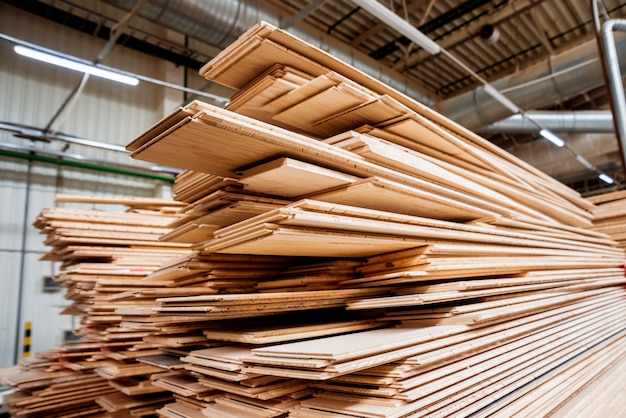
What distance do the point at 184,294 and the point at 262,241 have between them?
0.80 m

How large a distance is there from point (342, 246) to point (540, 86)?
6254 millimetres

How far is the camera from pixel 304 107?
176 centimetres

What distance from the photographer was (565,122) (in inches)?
289

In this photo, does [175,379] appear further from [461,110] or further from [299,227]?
[461,110]

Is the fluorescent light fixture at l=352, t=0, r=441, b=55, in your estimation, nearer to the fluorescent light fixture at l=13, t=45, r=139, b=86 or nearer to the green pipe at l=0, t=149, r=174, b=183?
the fluorescent light fixture at l=13, t=45, r=139, b=86

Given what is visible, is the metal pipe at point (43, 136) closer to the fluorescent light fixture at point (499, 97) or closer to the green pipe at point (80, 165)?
the green pipe at point (80, 165)

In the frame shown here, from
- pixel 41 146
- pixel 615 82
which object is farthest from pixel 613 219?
pixel 41 146

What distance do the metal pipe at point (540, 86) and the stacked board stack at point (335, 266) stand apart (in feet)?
15.2

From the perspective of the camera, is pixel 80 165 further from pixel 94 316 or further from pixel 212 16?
pixel 94 316

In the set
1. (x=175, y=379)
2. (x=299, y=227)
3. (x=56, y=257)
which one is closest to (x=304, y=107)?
(x=299, y=227)

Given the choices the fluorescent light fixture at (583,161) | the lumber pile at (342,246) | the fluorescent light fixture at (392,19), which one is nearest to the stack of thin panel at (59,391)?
the lumber pile at (342,246)

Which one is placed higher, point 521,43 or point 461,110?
point 521,43

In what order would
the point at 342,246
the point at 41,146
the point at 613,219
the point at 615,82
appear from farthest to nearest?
the point at 41,146 < the point at 613,219 < the point at 615,82 < the point at 342,246

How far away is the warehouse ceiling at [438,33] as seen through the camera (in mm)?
5551
